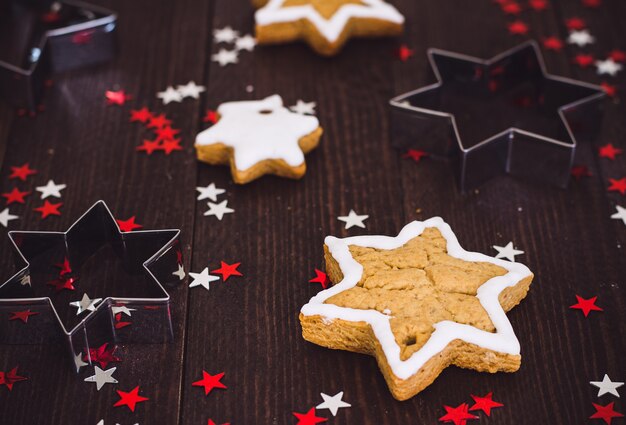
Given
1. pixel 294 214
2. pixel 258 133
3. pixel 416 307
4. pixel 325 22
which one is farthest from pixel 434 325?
pixel 325 22

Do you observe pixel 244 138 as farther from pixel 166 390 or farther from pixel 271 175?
pixel 166 390

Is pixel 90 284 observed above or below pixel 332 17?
below

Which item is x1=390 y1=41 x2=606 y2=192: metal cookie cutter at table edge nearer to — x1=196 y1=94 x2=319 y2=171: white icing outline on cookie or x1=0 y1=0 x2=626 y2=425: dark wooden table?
x1=0 y1=0 x2=626 y2=425: dark wooden table

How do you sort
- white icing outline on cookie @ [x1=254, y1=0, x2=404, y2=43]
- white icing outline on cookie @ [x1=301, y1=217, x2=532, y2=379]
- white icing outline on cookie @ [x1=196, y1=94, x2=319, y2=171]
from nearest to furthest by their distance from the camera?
1. white icing outline on cookie @ [x1=301, y1=217, x2=532, y2=379]
2. white icing outline on cookie @ [x1=196, y1=94, x2=319, y2=171]
3. white icing outline on cookie @ [x1=254, y1=0, x2=404, y2=43]

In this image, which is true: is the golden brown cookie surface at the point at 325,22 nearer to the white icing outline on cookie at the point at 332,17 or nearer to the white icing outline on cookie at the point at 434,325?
the white icing outline on cookie at the point at 332,17

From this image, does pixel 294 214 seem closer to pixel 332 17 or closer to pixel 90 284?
pixel 90 284

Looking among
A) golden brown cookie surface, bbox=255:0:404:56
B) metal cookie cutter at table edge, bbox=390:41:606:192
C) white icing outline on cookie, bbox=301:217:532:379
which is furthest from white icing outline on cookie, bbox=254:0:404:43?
white icing outline on cookie, bbox=301:217:532:379

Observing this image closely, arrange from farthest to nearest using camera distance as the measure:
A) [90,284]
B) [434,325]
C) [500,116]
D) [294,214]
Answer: [500,116] → [294,214] → [90,284] → [434,325]

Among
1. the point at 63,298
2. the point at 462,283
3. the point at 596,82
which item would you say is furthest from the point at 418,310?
the point at 596,82
